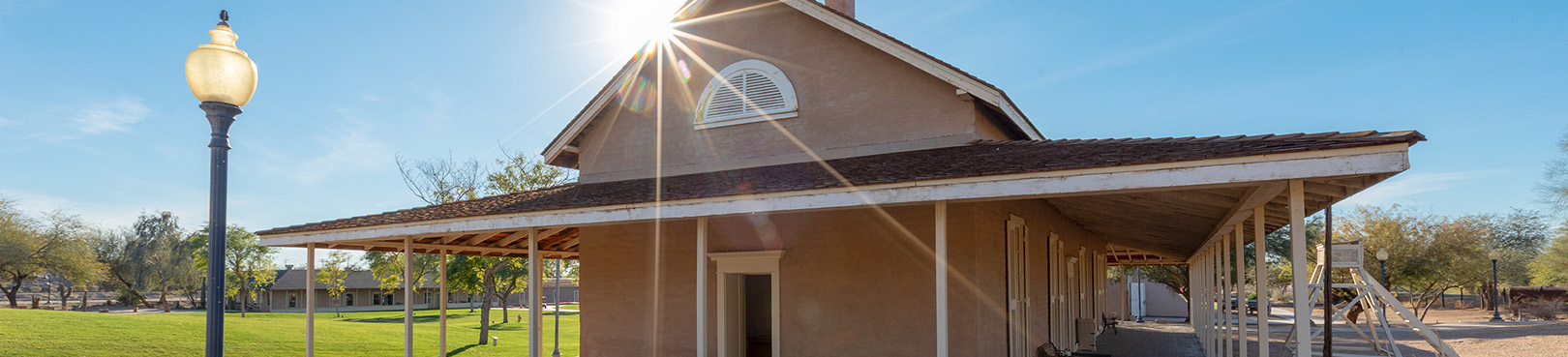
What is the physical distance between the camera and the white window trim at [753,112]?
11.1 m

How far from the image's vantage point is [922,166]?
7566mm

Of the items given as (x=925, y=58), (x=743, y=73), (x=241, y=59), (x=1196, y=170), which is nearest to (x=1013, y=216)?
(x=925, y=58)

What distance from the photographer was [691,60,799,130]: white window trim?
36.5 ft

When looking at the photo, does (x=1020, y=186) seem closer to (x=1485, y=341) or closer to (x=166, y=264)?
(x=1485, y=341)

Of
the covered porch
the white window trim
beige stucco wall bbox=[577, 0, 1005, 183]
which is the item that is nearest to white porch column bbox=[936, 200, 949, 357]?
the covered porch

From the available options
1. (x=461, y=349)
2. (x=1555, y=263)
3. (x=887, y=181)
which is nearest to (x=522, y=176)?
(x=461, y=349)

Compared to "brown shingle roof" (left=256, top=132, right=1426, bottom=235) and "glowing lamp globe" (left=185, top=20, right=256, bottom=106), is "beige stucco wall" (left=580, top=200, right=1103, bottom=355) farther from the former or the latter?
"glowing lamp globe" (left=185, top=20, right=256, bottom=106)

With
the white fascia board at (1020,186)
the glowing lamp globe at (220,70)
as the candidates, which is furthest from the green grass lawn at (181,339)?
the glowing lamp globe at (220,70)

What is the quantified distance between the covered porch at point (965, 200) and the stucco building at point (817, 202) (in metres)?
0.03

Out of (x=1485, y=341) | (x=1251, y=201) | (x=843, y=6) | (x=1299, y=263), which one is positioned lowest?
(x=1485, y=341)

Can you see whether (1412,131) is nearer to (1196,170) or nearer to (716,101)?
(1196,170)

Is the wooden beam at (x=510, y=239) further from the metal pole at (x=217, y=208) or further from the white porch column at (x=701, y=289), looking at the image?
the metal pole at (x=217, y=208)

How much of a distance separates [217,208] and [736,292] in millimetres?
6710

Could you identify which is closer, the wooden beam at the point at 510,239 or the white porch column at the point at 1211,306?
the wooden beam at the point at 510,239
